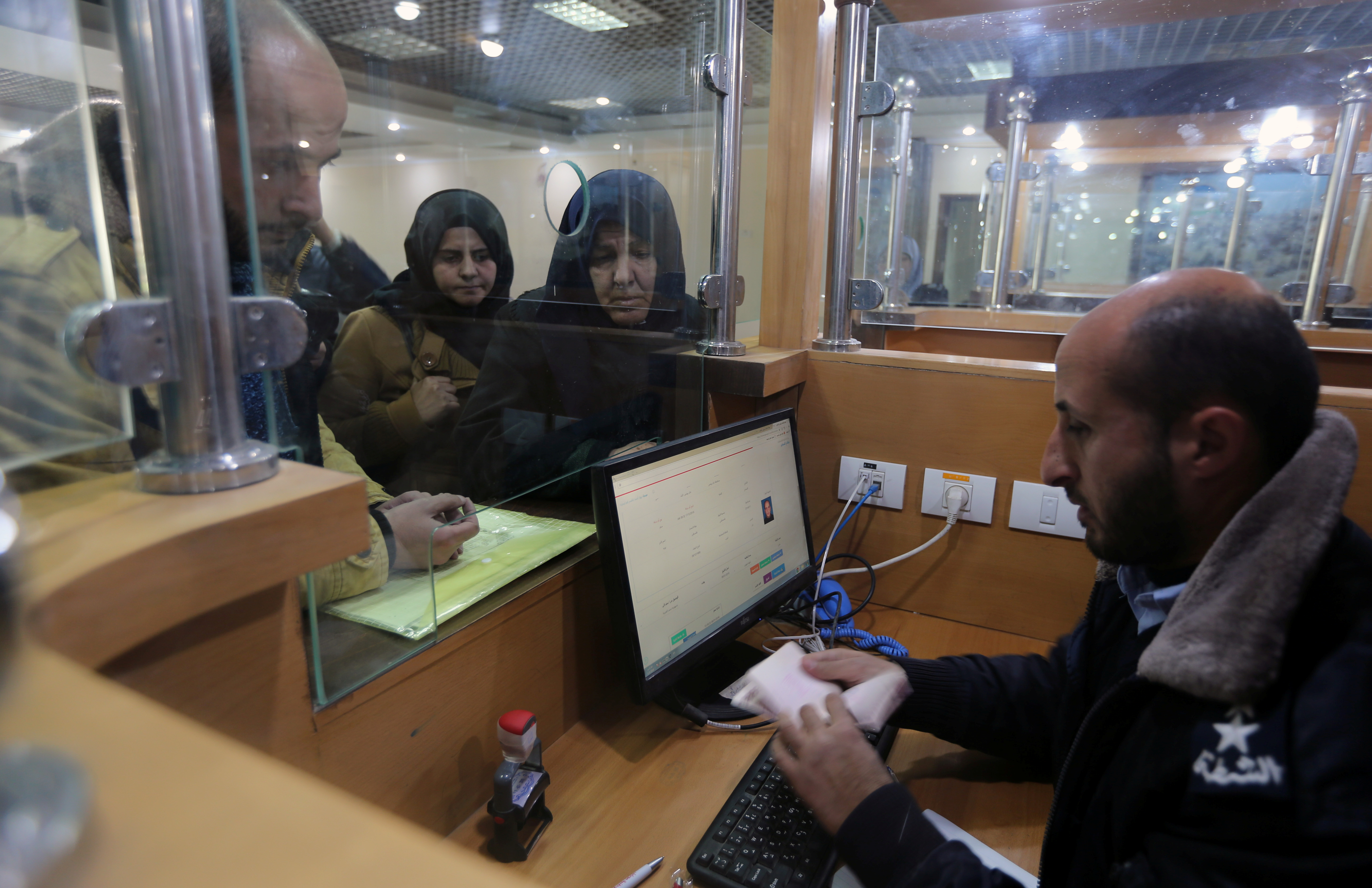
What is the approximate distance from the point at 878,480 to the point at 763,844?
0.80 metres

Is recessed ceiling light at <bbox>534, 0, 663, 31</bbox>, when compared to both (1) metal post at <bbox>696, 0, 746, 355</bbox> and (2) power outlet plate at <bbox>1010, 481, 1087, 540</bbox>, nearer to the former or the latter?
(1) metal post at <bbox>696, 0, 746, 355</bbox>

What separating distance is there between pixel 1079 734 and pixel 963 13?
6.32ft

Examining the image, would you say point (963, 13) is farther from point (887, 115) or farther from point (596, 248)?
point (596, 248)

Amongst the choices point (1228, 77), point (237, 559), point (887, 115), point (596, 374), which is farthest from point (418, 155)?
point (1228, 77)

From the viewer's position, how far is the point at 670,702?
1.11m

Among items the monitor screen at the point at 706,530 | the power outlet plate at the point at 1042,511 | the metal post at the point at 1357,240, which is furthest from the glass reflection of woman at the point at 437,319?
the metal post at the point at 1357,240

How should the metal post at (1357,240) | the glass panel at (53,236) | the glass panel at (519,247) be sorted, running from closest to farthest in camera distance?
the glass panel at (53,236) < the glass panel at (519,247) < the metal post at (1357,240)

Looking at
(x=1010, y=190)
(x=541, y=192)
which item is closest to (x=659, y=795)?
(x=541, y=192)

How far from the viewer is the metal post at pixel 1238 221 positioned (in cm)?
247

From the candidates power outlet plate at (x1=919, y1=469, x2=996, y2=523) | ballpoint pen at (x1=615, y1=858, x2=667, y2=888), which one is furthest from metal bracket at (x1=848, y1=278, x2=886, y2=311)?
ballpoint pen at (x1=615, y1=858, x2=667, y2=888)

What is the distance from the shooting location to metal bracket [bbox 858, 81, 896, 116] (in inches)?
60.4

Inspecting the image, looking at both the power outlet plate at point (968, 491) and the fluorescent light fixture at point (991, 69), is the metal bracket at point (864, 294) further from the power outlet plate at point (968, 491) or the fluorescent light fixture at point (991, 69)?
the fluorescent light fixture at point (991, 69)

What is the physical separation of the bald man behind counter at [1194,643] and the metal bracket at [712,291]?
2.36ft

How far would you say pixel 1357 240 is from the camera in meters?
2.34
